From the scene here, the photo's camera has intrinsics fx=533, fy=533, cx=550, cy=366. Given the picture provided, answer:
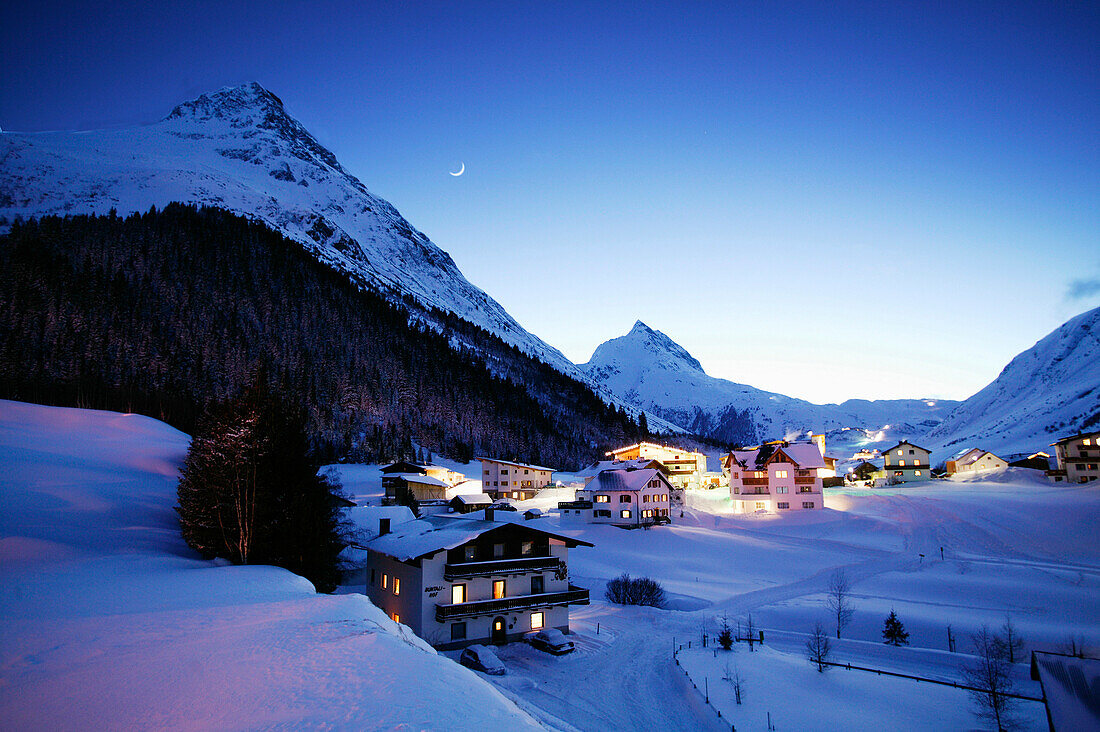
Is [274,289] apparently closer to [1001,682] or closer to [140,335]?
[140,335]

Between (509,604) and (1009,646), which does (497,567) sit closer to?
(509,604)

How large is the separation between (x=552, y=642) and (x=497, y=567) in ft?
16.9

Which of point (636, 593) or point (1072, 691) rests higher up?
point (1072, 691)

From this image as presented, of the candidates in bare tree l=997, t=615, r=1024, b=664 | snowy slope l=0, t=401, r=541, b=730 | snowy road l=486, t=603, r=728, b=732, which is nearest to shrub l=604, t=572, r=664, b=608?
snowy road l=486, t=603, r=728, b=732

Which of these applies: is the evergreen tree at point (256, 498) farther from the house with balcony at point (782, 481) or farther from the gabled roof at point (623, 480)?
the house with balcony at point (782, 481)

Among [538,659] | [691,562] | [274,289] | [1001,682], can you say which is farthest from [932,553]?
[274,289]

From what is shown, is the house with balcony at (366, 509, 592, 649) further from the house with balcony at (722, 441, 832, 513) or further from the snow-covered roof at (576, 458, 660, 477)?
the snow-covered roof at (576, 458, 660, 477)

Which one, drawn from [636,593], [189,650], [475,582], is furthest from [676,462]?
[189,650]

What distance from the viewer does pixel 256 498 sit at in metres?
25.9

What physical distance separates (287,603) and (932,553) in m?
53.5

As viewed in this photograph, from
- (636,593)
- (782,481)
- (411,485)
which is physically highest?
(782,481)

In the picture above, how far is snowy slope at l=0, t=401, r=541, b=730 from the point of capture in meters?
7.95

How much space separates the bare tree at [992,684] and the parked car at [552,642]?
1737 centimetres

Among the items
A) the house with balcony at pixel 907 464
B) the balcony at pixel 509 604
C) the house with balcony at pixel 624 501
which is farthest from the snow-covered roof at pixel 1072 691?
the house with balcony at pixel 907 464
